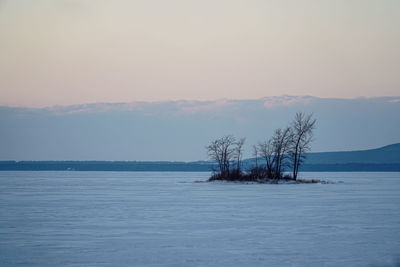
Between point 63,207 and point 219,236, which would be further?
point 63,207

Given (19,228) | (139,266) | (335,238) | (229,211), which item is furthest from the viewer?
(229,211)

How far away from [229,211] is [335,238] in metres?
10.4

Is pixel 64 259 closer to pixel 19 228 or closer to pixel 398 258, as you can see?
pixel 19 228

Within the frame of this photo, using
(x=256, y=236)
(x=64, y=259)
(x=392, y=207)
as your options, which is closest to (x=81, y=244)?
(x=64, y=259)

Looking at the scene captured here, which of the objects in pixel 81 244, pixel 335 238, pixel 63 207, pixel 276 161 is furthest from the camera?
pixel 276 161

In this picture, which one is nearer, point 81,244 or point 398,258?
point 398,258

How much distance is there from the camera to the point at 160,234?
63.1 feet

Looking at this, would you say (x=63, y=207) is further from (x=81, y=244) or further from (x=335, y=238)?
(x=335, y=238)

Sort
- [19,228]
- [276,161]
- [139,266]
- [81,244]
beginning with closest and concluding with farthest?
[139,266] → [81,244] → [19,228] → [276,161]

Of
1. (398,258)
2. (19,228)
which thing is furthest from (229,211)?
(398,258)

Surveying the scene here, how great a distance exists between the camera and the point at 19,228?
2059 centimetres

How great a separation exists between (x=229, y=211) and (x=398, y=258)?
46.9ft

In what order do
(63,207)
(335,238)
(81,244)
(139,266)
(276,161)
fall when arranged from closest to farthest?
(139,266) → (81,244) → (335,238) → (63,207) → (276,161)

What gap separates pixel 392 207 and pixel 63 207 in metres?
17.4
